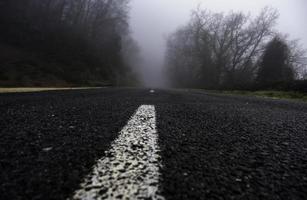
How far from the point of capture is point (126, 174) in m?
0.75

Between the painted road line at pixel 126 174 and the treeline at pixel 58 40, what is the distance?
1262 centimetres

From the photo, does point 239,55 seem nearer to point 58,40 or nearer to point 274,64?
point 274,64

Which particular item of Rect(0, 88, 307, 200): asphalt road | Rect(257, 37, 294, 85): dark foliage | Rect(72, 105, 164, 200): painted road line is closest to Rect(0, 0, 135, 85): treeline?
Rect(0, 88, 307, 200): asphalt road

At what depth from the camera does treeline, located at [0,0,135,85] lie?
15164mm

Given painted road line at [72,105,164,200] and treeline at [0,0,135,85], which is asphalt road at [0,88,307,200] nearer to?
painted road line at [72,105,164,200]

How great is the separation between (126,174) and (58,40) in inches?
964

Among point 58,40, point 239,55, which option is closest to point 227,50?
point 239,55

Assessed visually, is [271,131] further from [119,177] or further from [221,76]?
[221,76]

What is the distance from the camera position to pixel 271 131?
1800 mm

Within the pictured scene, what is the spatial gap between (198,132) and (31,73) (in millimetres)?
15273

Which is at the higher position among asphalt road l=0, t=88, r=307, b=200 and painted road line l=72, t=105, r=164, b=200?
painted road line l=72, t=105, r=164, b=200

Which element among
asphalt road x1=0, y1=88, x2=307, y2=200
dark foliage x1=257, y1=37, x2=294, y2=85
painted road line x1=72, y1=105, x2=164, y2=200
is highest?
dark foliage x1=257, y1=37, x2=294, y2=85

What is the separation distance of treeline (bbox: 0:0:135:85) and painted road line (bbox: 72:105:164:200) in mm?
12618

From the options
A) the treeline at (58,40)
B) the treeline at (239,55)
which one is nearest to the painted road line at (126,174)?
the treeline at (58,40)
